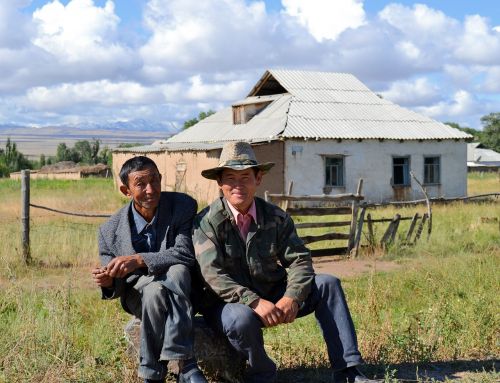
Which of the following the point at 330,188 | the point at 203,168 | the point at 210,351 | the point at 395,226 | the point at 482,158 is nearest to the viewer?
the point at 210,351

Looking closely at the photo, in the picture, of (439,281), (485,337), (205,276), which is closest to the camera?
(205,276)

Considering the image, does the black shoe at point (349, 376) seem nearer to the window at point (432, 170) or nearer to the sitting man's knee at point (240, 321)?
the sitting man's knee at point (240, 321)

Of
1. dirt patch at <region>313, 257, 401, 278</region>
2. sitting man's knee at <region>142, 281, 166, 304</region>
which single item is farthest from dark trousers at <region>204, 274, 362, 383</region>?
dirt patch at <region>313, 257, 401, 278</region>

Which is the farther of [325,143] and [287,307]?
[325,143]

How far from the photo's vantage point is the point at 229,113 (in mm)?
30641

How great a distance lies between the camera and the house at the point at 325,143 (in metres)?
24.1

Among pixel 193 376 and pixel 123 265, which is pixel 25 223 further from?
pixel 193 376

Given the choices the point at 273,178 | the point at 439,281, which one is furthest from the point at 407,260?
the point at 273,178

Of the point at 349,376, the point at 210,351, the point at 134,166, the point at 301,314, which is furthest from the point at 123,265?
the point at 349,376

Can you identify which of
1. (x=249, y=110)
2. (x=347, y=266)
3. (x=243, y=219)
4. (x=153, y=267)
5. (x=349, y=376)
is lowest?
(x=347, y=266)

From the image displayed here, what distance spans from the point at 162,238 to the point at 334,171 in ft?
68.8

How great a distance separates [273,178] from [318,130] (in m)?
2.20

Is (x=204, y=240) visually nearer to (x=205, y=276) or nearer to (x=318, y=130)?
(x=205, y=276)

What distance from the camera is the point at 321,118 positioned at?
2555cm
